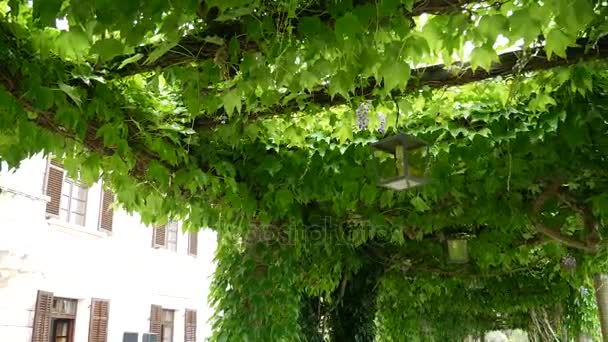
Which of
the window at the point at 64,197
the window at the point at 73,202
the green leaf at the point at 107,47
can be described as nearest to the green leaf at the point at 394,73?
the green leaf at the point at 107,47

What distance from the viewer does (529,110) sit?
3334 mm

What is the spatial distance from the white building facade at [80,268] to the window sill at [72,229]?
0.01 m

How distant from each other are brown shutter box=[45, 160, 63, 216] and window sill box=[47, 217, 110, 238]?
0.43 ft

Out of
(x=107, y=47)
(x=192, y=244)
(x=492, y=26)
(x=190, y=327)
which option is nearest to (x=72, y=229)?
(x=192, y=244)

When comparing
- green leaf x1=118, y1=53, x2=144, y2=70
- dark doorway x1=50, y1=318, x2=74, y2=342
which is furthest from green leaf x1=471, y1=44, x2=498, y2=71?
dark doorway x1=50, y1=318, x2=74, y2=342

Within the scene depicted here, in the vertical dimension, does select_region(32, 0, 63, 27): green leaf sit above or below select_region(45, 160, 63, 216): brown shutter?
below

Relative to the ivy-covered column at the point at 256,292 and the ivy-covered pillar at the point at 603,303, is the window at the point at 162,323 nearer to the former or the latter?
the ivy-covered column at the point at 256,292

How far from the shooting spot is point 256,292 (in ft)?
13.7

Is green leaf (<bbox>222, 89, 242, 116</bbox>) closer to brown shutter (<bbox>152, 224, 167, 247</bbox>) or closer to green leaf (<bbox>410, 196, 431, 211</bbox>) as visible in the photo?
green leaf (<bbox>410, 196, 431, 211</bbox>)

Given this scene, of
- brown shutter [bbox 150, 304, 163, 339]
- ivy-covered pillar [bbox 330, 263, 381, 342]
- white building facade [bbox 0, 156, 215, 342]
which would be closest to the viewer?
ivy-covered pillar [bbox 330, 263, 381, 342]

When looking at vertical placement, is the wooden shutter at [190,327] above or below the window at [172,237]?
below

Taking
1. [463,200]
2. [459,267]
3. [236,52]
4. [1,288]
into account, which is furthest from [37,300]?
[236,52]

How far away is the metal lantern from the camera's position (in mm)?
2793

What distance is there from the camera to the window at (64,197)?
8.12m
